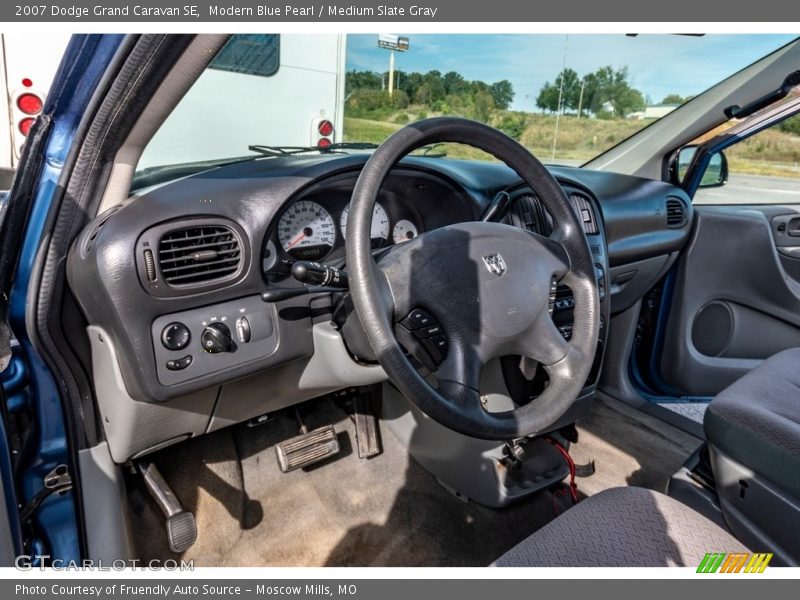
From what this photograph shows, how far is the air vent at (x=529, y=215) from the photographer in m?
1.71

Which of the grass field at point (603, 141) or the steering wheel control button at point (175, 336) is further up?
the grass field at point (603, 141)

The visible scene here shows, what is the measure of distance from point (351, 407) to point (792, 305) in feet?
6.97

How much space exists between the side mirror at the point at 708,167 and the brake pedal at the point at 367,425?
1830 millimetres

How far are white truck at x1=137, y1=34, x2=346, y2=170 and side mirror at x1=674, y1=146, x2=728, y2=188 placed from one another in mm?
2222

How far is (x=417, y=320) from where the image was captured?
46.2 inches

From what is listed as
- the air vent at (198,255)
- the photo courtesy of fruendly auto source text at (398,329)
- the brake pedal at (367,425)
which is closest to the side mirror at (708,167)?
the photo courtesy of fruendly auto source text at (398,329)

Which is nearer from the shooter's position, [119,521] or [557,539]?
[557,539]

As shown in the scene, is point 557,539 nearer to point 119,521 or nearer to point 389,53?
point 119,521

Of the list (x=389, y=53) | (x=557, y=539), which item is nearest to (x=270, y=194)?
(x=389, y=53)

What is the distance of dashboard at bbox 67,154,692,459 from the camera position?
1239 millimetres

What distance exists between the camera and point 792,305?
8.04 ft

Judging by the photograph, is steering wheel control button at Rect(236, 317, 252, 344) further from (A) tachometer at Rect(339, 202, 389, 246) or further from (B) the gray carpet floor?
(B) the gray carpet floor

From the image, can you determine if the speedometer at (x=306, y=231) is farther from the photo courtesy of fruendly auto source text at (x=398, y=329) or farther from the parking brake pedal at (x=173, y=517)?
the parking brake pedal at (x=173, y=517)

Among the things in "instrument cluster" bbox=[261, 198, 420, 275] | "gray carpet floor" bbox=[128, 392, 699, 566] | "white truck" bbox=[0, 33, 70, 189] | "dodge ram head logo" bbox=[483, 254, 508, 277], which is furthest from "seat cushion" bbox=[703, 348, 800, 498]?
"white truck" bbox=[0, 33, 70, 189]
